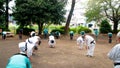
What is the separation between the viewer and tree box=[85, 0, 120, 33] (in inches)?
1439

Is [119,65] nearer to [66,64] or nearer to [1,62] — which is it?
[66,64]

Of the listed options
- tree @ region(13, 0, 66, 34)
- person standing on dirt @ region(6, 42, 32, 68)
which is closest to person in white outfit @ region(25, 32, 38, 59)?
person standing on dirt @ region(6, 42, 32, 68)

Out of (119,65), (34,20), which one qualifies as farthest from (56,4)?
(119,65)

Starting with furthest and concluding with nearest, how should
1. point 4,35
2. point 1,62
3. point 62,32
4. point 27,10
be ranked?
point 62,32, point 27,10, point 4,35, point 1,62

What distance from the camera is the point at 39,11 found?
106 feet

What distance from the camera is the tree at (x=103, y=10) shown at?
120 feet

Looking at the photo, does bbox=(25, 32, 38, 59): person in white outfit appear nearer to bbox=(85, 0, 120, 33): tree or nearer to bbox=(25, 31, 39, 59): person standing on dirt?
bbox=(25, 31, 39, 59): person standing on dirt

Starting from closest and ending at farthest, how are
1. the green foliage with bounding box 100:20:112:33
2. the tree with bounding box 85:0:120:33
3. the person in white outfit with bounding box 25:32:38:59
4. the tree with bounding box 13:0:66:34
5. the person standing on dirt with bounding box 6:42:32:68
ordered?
the person standing on dirt with bounding box 6:42:32:68
the person in white outfit with bounding box 25:32:38:59
the tree with bounding box 13:0:66:34
the tree with bounding box 85:0:120:33
the green foliage with bounding box 100:20:112:33

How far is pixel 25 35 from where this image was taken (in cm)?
3444

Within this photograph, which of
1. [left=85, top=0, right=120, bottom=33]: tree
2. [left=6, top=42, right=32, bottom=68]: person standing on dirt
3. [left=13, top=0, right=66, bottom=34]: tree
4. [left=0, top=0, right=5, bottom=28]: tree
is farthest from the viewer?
[left=85, top=0, right=120, bottom=33]: tree

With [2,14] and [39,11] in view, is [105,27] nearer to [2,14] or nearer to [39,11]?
[39,11]

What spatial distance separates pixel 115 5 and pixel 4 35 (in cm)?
1659

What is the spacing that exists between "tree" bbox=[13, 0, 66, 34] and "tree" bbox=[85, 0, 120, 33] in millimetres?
5091

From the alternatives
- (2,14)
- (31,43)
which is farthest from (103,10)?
(31,43)
